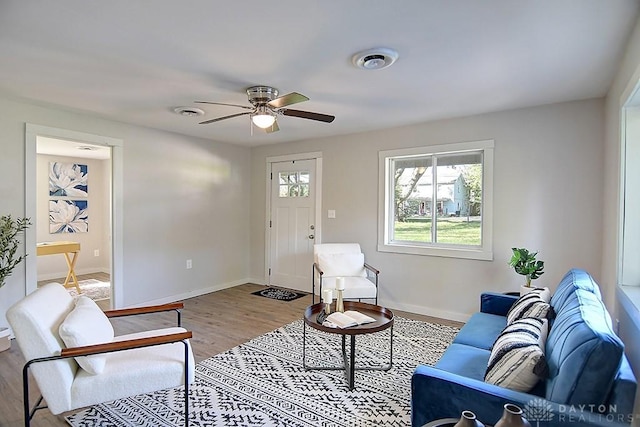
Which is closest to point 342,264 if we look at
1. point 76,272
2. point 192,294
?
point 192,294

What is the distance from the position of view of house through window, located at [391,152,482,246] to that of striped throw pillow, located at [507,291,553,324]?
5.06ft

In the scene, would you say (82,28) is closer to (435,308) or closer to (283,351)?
(283,351)

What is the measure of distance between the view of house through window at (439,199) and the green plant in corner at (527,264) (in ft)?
1.97

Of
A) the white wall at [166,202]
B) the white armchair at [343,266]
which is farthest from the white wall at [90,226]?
the white armchair at [343,266]

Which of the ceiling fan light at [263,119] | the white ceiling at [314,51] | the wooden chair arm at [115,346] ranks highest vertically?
the white ceiling at [314,51]

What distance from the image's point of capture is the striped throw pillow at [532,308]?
82.1 inches

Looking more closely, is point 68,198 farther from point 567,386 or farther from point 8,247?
point 567,386

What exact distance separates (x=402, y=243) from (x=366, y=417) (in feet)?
8.49

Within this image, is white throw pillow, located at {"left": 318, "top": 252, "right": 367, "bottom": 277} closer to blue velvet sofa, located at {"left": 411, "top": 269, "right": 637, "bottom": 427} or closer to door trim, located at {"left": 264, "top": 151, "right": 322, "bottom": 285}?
door trim, located at {"left": 264, "top": 151, "right": 322, "bottom": 285}

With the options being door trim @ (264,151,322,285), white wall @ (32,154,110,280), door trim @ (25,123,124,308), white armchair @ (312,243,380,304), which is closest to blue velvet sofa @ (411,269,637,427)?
white armchair @ (312,243,380,304)

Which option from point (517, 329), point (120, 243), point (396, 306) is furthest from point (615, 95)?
point (120, 243)

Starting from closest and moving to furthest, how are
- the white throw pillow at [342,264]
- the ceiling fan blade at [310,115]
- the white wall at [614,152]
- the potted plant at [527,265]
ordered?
the white wall at [614,152] → the ceiling fan blade at [310,115] → the potted plant at [527,265] → the white throw pillow at [342,264]

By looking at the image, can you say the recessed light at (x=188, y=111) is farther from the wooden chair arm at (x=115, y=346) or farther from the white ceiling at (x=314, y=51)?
the wooden chair arm at (x=115, y=346)

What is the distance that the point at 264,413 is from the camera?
2166mm
